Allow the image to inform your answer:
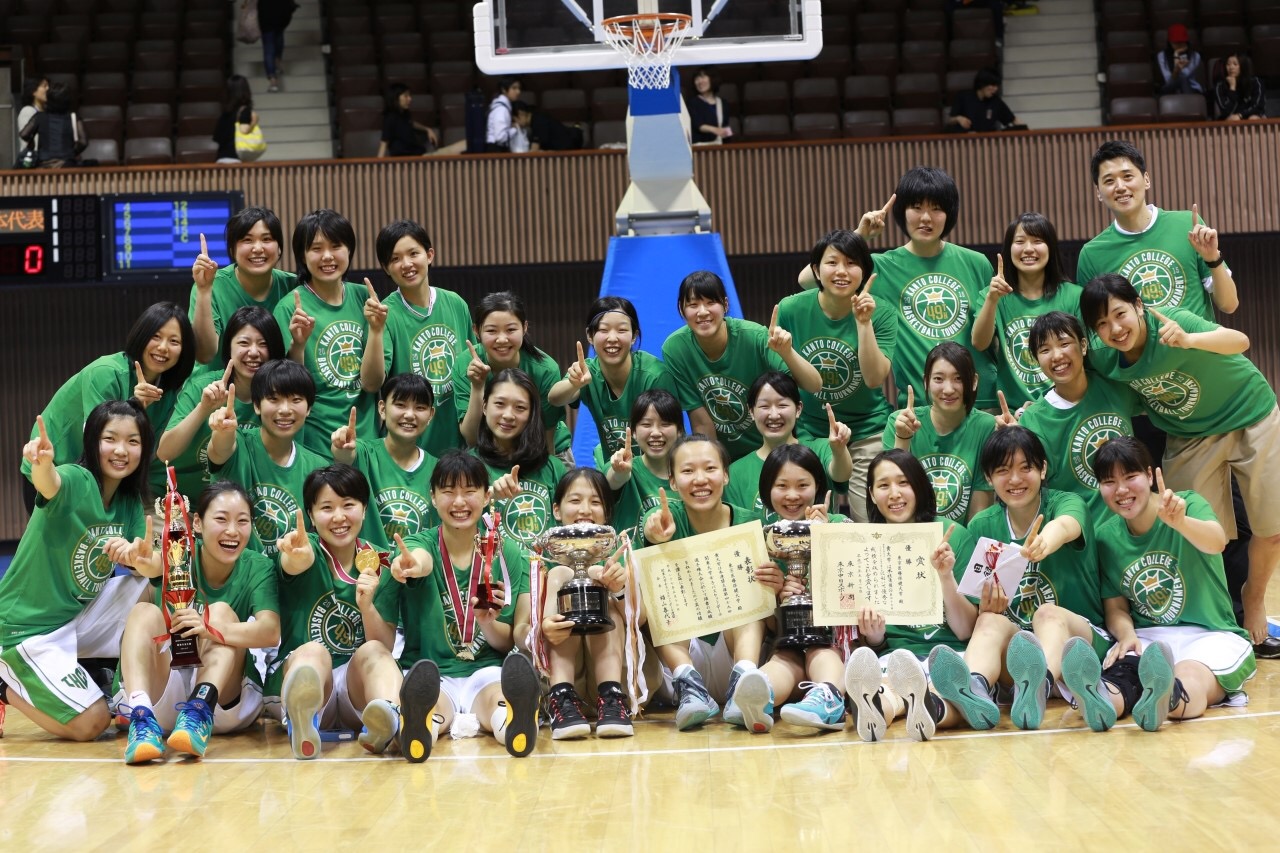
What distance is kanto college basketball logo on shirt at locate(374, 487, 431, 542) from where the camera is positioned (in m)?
4.72

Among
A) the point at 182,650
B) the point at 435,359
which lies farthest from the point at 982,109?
the point at 182,650

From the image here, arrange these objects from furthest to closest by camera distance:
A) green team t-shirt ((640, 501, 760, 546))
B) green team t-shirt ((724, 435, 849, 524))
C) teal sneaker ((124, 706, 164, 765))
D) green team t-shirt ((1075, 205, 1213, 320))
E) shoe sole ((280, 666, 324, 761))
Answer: green team t-shirt ((1075, 205, 1213, 320)), green team t-shirt ((724, 435, 849, 524)), green team t-shirt ((640, 501, 760, 546)), teal sneaker ((124, 706, 164, 765)), shoe sole ((280, 666, 324, 761))

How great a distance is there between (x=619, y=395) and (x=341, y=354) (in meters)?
1.11

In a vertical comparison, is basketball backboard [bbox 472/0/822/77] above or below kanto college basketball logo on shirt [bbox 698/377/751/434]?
above

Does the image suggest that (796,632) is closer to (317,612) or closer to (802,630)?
(802,630)

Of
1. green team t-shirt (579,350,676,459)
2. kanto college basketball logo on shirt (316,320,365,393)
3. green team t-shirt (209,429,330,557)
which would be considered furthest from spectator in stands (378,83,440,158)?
green team t-shirt (209,429,330,557)

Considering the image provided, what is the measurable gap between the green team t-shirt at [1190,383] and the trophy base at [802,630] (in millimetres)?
1449

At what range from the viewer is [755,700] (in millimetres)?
4012

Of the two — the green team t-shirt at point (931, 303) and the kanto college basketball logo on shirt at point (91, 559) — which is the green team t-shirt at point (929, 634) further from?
the kanto college basketball logo on shirt at point (91, 559)

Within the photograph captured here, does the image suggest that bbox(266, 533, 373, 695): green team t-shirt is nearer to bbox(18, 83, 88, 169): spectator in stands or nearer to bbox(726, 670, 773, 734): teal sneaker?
bbox(726, 670, 773, 734): teal sneaker

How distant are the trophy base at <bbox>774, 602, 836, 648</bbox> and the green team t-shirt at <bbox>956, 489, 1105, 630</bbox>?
550 mm

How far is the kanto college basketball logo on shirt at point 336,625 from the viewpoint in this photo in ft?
14.3

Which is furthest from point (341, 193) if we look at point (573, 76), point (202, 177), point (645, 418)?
point (645, 418)

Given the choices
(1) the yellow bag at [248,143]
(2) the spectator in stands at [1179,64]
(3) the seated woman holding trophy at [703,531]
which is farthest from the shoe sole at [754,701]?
(2) the spectator in stands at [1179,64]
